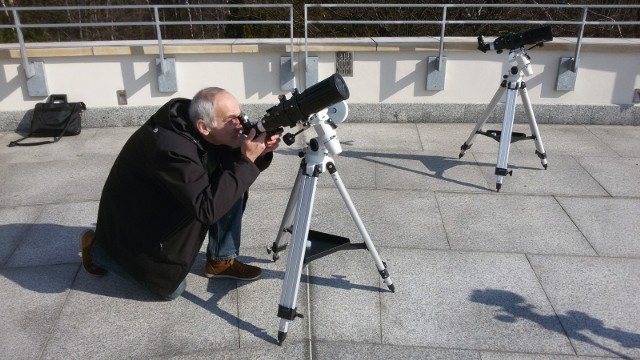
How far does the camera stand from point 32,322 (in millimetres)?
3193

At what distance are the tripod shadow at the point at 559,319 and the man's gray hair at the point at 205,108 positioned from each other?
1.93 metres

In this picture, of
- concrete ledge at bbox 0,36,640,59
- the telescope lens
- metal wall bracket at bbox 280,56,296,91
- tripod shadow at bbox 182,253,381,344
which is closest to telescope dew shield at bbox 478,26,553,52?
concrete ledge at bbox 0,36,640,59

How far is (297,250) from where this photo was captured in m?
2.90

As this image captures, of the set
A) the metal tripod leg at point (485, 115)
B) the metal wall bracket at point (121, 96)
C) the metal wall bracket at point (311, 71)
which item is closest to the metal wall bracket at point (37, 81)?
the metal wall bracket at point (121, 96)

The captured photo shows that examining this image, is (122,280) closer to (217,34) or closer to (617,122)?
(617,122)

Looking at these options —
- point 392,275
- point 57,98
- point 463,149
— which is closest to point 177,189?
point 392,275


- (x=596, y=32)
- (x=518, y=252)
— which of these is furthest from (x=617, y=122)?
(x=518, y=252)

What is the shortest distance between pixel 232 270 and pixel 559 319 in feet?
6.66

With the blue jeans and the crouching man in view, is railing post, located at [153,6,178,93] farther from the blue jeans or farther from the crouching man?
the blue jeans

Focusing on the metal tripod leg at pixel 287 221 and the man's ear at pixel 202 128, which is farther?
the metal tripod leg at pixel 287 221

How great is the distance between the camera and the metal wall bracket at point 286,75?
665 cm

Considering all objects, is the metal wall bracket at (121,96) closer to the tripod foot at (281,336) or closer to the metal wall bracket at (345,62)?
the metal wall bracket at (345,62)

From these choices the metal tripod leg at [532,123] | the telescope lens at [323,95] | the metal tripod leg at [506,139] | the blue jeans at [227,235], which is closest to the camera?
the telescope lens at [323,95]

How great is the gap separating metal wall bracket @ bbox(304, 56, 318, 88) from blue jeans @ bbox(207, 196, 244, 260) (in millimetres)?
3595
